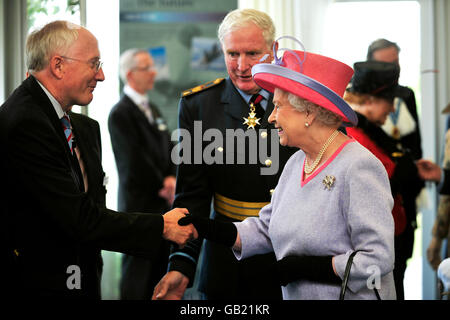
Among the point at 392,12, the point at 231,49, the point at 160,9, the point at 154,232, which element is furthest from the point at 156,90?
the point at 154,232

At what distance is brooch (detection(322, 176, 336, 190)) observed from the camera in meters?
1.99

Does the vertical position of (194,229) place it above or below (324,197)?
below

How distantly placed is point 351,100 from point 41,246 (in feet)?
5.89

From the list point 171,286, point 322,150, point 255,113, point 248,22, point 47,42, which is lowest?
point 171,286

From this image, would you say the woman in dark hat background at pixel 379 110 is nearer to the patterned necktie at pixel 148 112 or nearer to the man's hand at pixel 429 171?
the man's hand at pixel 429 171

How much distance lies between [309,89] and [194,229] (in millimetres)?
799

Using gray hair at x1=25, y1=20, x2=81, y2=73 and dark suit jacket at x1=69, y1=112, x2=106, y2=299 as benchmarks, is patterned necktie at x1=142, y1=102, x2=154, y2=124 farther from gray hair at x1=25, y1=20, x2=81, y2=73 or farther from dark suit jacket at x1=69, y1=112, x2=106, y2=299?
gray hair at x1=25, y1=20, x2=81, y2=73

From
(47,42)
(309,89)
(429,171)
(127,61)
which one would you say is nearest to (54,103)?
(47,42)

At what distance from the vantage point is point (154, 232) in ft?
7.88

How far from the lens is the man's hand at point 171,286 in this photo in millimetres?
2555

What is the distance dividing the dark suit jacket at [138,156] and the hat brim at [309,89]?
2645 millimetres

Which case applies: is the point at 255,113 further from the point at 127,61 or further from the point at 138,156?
the point at 127,61

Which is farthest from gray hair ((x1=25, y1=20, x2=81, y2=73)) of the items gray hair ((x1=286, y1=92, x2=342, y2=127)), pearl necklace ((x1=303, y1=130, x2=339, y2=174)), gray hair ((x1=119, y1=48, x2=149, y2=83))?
gray hair ((x1=119, y1=48, x2=149, y2=83))

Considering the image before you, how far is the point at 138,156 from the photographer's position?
15.6ft
